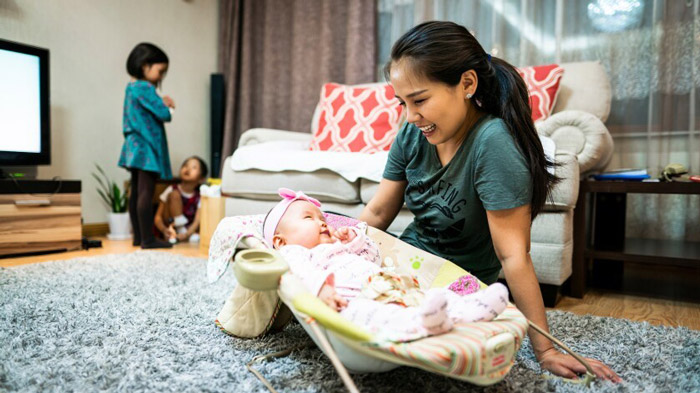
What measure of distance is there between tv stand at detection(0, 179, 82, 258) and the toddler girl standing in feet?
1.02

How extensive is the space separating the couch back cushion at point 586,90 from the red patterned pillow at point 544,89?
0.22ft

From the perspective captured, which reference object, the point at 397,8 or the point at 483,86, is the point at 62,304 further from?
the point at 397,8

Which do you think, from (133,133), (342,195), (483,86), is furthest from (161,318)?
(133,133)

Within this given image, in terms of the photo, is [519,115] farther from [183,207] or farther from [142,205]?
[183,207]

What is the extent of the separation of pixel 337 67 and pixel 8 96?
1.96 metres

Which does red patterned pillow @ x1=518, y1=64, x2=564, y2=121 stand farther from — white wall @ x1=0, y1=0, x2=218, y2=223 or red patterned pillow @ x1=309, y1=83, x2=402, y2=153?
white wall @ x1=0, y1=0, x2=218, y2=223

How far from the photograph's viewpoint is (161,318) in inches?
52.4

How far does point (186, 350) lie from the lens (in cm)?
108

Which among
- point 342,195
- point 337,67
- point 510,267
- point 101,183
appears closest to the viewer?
point 510,267

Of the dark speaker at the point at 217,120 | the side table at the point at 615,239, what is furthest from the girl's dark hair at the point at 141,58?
the side table at the point at 615,239

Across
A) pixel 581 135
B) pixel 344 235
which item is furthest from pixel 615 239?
pixel 344 235

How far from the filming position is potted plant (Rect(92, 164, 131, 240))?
9.73 feet

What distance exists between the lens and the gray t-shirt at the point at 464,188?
38.1 inches

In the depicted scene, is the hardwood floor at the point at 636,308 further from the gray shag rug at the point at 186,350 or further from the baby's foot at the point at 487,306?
the baby's foot at the point at 487,306
